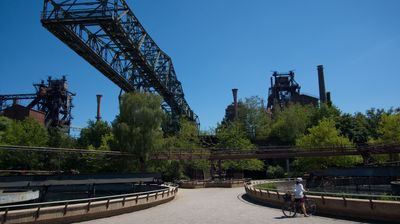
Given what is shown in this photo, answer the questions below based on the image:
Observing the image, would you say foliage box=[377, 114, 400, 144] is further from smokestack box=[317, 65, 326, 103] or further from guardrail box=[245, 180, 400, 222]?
guardrail box=[245, 180, 400, 222]

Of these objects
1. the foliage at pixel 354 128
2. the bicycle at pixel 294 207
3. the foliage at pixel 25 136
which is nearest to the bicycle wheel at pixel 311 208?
the bicycle at pixel 294 207

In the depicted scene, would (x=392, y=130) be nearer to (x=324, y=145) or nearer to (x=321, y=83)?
(x=324, y=145)

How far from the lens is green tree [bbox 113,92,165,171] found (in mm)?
49969

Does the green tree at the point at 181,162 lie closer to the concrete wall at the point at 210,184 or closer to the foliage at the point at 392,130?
the concrete wall at the point at 210,184

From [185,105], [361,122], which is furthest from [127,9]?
[361,122]

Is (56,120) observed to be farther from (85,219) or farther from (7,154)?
(85,219)

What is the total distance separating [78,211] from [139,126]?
110ft

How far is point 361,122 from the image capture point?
263 ft

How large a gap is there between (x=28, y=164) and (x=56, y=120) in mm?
39504

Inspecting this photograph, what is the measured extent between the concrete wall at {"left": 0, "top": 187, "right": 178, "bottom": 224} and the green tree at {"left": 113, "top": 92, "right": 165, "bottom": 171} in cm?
2553

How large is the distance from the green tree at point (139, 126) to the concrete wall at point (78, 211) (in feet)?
83.8

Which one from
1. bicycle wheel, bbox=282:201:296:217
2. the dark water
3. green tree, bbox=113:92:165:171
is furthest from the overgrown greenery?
bicycle wheel, bbox=282:201:296:217

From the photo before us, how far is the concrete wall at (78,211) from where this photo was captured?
14.8 m

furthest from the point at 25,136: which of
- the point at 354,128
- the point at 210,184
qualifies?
the point at 354,128
